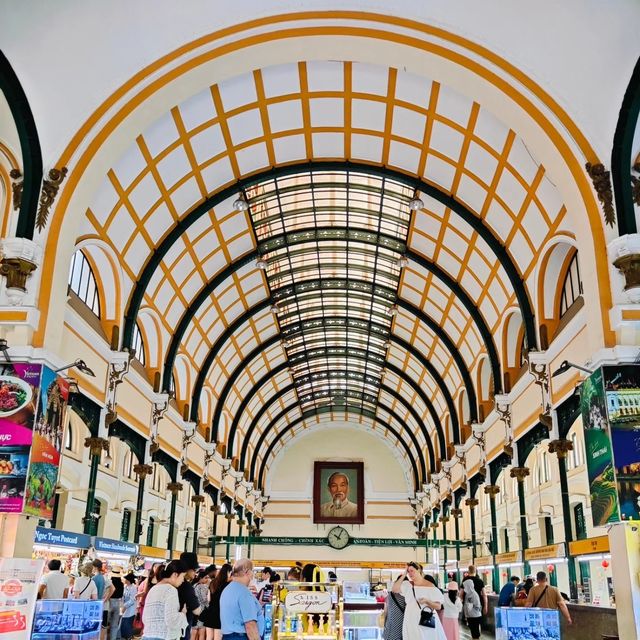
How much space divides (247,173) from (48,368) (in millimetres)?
11829

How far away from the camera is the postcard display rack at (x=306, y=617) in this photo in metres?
9.76

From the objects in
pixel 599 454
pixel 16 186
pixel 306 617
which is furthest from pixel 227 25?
pixel 306 617

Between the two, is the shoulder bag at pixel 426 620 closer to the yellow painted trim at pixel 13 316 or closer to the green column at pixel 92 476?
the yellow painted trim at pixel 13 316

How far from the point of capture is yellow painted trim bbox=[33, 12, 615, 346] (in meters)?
15.3

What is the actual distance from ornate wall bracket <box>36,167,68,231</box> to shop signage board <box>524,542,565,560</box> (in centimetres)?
1541

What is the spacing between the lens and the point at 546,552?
19.9 meters

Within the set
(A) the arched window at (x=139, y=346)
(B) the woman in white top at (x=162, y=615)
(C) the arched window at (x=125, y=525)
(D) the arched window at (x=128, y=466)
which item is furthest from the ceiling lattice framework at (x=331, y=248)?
(B) the woman in white top at (x=162, y=615)

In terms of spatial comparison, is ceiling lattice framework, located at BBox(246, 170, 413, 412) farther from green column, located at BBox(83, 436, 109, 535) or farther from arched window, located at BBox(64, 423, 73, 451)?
green column, located at BBox(83, 436, 109, 535)

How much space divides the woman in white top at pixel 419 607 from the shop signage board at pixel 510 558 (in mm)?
14186

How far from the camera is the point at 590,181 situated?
15156 mm

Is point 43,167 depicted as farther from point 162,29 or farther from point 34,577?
point 34,577

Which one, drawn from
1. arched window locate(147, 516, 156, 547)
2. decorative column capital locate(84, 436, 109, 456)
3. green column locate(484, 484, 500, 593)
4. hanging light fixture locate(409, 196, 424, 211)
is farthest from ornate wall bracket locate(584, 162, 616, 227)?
arched window locate(147, 516, 156, 547)

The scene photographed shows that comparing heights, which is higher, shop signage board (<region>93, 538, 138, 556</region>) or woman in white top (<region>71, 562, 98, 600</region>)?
shop signage board (<region>93, 538, 138, 556</region>)

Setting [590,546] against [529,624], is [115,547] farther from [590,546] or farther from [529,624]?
[529,624]
